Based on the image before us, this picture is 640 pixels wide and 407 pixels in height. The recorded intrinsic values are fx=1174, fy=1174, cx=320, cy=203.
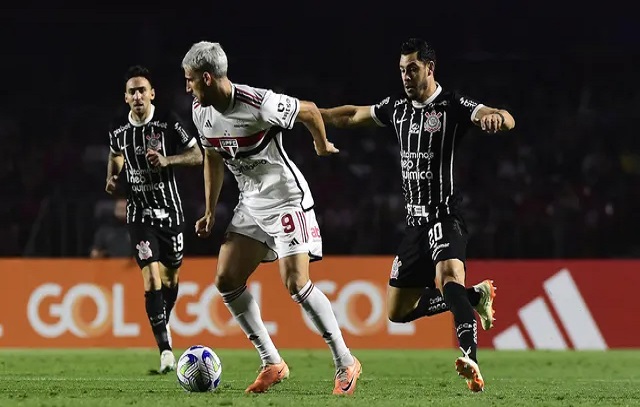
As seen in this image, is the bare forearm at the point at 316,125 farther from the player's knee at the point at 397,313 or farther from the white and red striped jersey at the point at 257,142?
the player's knee at the point at 397,313

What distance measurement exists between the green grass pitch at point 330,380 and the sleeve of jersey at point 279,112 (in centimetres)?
147

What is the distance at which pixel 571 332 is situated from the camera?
1219 cm

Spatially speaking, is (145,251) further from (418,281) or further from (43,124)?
(43,124)

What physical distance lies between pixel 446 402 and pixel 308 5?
39.3 ft

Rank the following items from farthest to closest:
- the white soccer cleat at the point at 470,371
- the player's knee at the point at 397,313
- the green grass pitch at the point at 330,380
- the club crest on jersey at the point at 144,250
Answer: the club crest on jersey at the point at 144,250
the player's knee at the point at 397,313
the white soccer cleat at the point at 470,371
the green grass pitch at the point at 330,380

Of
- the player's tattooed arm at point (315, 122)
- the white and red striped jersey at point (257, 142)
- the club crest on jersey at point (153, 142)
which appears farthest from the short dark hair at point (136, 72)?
the player's tattooed arm at point (315, 122)

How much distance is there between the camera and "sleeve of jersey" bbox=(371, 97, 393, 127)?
729 centimetres

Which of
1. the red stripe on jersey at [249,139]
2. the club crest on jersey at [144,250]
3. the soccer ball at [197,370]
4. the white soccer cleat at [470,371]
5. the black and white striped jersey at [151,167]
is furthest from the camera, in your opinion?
the black and white striped jersey at [151,167]

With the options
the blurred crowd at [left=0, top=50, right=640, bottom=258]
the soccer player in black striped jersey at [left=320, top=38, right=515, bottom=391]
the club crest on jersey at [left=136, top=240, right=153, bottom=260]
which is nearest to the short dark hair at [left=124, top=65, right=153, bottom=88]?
the club crest on jersey at [left=136, top=240, right=153, bottom=260]

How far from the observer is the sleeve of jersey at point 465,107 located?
6.94m

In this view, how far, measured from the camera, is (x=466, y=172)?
15.2 metres

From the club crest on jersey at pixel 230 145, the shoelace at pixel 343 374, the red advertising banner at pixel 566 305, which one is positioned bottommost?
the red advertising banner at pixel 566 305

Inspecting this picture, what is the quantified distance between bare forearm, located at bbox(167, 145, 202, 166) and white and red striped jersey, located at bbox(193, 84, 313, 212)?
2.18 metres

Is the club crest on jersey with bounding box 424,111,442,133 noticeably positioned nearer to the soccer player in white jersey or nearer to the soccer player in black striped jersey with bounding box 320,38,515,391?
the soccer player in black striped jersey with bounding box 320,38,515,391
